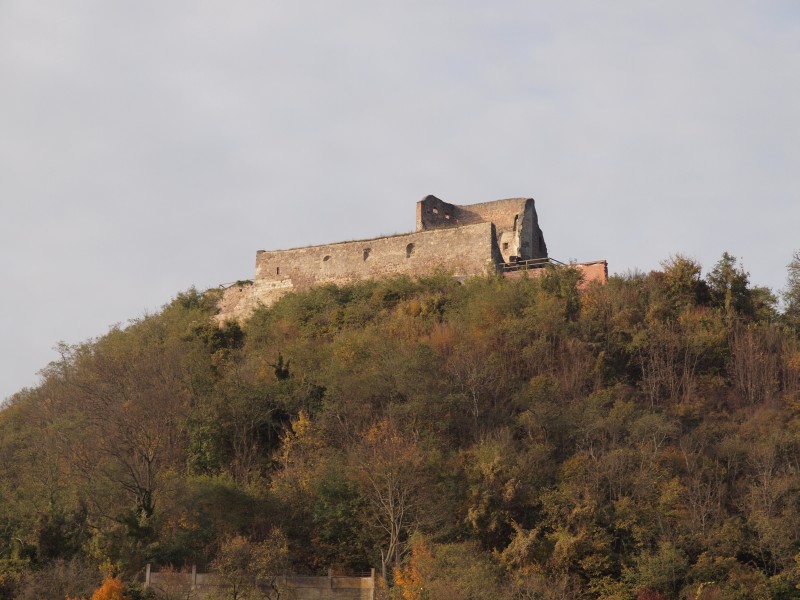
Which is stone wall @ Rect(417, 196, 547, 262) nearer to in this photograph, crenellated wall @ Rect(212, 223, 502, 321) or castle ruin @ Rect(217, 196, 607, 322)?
castle ruin @ Rect(217, 196, 607, 322)

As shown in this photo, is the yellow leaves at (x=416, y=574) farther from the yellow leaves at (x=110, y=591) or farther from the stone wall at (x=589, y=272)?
the stone wall at (x=589, y=272)

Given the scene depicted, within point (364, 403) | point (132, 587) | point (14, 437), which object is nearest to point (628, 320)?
point (364, 403)

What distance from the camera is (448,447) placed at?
31.2 m

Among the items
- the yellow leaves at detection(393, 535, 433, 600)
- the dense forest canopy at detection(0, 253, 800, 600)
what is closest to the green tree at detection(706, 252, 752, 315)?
the dense forest canopy at detection(0, 253, 800, 600)

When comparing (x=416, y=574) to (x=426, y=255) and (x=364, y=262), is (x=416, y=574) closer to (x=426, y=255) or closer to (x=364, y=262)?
(x=426, y=255)

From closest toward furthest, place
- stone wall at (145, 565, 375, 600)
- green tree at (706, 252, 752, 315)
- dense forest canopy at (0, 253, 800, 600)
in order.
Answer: stone wall at (145, 565, 375, 600), dense forest canopy at (0, 253, 800, 600), green tree at (706, 252, 752, 315)

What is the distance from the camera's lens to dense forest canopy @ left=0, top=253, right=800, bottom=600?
27.8 meters

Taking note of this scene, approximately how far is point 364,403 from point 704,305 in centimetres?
1151

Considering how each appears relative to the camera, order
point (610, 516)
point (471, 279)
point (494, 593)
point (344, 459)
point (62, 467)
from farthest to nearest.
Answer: point (471, 279) < point (62, 467) < point (344, 459) < point (610, 516) < point (494, 593)

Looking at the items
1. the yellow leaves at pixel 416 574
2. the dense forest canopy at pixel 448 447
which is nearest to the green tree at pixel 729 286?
the dense forest canopy at pixel 448 447

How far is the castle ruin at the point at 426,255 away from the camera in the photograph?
41.0 metres

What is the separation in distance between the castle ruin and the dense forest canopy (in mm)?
1333

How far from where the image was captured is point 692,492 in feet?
97.1

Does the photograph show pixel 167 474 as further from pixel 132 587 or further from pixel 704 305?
pixel 704 305
